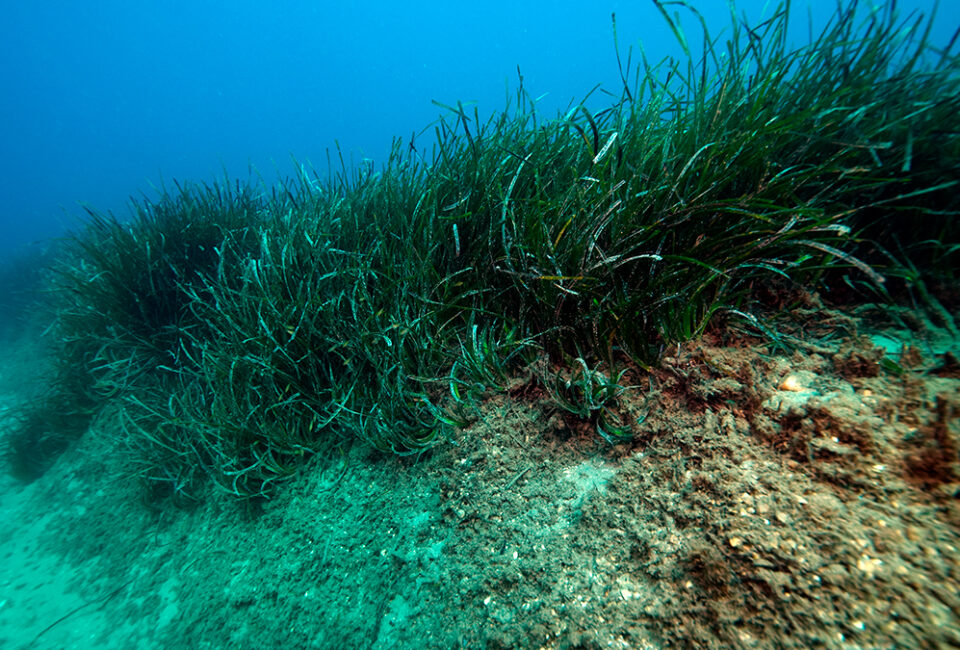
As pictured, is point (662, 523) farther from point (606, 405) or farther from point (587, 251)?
point (587, 251)

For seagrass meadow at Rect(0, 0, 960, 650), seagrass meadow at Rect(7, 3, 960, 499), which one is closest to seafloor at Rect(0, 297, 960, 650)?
seagrass meadow at Rect(0, 0, 960, 650)

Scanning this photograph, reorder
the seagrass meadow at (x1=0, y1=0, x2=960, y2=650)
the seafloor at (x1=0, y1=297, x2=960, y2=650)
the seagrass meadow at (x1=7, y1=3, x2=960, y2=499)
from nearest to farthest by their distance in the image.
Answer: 1. the seafloor at (x1=0, y1=297, x2=960, y2=650)
2. the seagrass meadow at (x1=0, y1=0, x2=960, y2=650)
3. the seagrass meadow at (x1=7, y1=3, x2=960, y2=499)

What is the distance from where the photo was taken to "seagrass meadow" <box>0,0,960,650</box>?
119 centimetres

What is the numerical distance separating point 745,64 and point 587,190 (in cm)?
145

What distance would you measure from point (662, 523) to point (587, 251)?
117cm

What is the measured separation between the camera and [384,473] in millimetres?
2180

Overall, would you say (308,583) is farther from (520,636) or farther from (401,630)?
(520,636)

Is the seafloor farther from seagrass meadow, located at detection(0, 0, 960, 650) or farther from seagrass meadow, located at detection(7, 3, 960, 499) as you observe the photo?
seagrass meadow, located at detection(7, 3, 960, 499)

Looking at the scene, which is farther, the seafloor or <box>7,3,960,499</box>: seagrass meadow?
<box>7,3,960,499</box>: seagrass meadow

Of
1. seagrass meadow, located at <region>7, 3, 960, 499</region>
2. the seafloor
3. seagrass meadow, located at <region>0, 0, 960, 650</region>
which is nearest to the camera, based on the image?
the seafloor

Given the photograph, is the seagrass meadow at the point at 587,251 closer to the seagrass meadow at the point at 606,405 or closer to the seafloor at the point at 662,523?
the seagrass meadow at the point at 606,405

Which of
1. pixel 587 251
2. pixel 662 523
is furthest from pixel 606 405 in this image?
pixel 587 251

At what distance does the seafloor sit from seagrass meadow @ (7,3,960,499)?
163 millimetres

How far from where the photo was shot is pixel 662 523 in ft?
4.57
